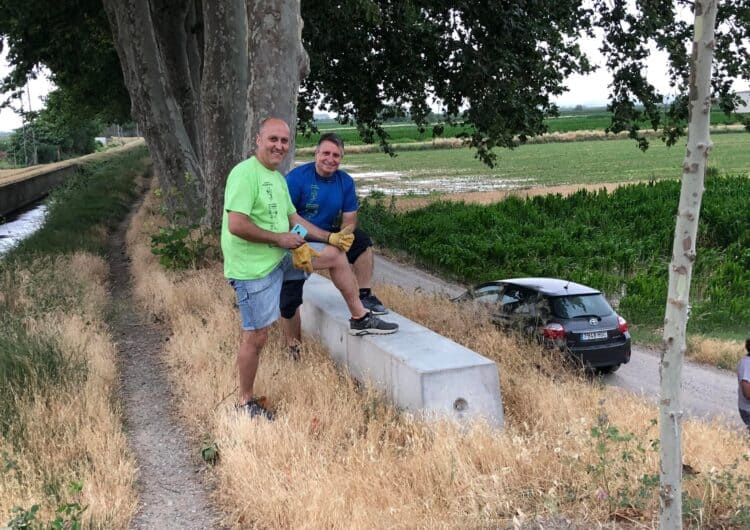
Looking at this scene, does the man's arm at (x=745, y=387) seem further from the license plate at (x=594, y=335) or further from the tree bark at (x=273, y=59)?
the tree bark at (x=273, y=59)

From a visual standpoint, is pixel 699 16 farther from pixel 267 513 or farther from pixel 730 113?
pixel 730 113

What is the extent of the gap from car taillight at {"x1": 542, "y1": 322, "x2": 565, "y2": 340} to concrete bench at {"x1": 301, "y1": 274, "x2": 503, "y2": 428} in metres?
3.65

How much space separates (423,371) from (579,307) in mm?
5653

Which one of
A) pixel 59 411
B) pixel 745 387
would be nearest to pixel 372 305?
pixel 59 411

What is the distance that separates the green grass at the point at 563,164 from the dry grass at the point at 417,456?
1221 inches

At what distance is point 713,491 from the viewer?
12.5 ft

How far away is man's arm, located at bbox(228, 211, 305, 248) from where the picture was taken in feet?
16.4

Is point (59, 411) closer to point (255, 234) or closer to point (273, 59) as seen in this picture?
point (255, 234)

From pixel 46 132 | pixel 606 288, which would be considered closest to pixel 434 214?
pixel 606 288

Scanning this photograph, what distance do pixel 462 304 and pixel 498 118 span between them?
322 inches

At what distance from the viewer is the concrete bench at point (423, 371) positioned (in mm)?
4902

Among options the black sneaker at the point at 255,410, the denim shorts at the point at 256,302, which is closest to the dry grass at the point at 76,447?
the black sneaker at the point at 255,410

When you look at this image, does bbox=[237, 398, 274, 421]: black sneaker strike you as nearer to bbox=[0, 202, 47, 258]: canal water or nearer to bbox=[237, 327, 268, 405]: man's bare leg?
bbox=[237, 327, 268, 405]: man's bare leg

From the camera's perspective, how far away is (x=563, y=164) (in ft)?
182
